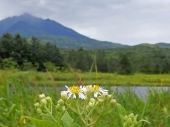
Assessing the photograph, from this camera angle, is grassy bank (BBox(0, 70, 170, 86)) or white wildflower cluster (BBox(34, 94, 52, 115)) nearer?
white wildflower cluster (BBox(34, 94, 52, 115))

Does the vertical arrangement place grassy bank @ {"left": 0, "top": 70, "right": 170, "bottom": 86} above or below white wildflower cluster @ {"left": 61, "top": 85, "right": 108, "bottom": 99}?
below

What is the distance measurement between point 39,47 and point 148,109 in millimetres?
69387

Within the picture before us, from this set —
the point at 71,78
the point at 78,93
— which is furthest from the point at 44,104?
the point at 71,78

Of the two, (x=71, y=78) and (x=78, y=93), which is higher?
(x=78, y=93)

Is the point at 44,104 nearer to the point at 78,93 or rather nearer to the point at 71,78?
the point at 78,93

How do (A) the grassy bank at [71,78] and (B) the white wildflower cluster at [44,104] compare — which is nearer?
(B) the white wildflower cluster at [44,104]

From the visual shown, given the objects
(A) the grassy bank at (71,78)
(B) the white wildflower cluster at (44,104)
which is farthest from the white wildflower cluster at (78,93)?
(A) the grassy bank at (71,78)

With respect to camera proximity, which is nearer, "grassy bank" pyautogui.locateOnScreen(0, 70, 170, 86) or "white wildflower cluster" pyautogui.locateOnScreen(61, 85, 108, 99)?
"white wildflower cluster" pyautogui.locateOnScreen(61, 85, 108, 99)

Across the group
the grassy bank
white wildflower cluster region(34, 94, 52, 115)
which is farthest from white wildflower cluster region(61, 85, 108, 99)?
the grassy bank

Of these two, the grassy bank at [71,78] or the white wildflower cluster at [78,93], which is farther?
the grassy bank at [71,78]

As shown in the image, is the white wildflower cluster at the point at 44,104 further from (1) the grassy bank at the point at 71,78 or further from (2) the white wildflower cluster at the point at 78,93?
(1) the grassy bank at the point at 71,78

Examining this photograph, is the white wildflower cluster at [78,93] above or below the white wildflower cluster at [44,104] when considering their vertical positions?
above

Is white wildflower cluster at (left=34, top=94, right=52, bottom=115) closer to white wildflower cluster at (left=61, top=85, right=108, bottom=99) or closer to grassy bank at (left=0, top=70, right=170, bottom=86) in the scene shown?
white wildflower cluster at (left=61, top=85, right=108, bottom=99)

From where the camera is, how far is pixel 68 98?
178 cm
